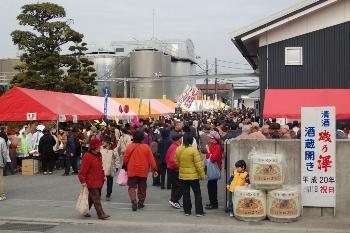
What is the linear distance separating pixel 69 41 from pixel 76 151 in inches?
812

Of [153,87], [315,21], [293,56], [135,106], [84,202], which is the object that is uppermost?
[153,87]

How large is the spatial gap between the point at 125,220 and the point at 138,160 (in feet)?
4.69

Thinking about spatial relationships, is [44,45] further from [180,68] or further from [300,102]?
[180,68]

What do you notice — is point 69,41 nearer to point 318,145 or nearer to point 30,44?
point 30,44

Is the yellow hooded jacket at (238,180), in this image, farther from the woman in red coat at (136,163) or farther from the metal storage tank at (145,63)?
the metal storage tank at (145,63)

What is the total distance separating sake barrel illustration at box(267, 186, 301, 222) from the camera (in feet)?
31.5

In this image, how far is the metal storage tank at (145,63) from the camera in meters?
66.4

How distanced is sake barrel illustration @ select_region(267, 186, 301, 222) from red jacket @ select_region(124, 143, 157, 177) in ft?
8.76

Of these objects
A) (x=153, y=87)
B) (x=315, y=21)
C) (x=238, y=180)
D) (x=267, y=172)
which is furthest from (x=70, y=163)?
(x=153, y=87)

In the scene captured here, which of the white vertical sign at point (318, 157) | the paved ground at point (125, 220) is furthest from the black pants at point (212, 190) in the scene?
the white vertical sign at point (318, 157)

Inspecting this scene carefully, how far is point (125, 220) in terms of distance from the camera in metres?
9.90

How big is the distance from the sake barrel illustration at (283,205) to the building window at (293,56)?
1088cm

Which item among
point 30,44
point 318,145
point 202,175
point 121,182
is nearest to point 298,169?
point 318,145

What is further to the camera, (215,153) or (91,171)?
(215,153)
